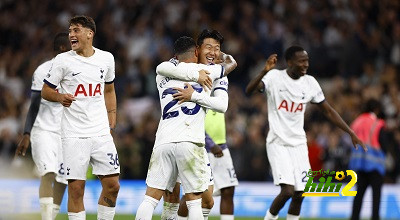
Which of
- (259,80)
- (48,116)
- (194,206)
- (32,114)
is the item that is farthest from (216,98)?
(48,116)

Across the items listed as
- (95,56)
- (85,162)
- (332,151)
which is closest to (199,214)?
(85,162)

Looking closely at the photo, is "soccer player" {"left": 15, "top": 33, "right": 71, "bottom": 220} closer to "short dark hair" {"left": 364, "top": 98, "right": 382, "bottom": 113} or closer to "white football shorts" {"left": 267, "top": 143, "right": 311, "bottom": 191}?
"white football shorts" {"left": 267, "top": 143, "right": 311, "bottom": 191}

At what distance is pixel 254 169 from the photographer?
66.5ft

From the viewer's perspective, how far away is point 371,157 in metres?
14.5

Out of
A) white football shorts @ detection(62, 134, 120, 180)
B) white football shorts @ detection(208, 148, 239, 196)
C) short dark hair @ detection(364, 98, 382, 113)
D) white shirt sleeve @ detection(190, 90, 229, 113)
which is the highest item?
short dark hair @ detection(364, 98, 382, 113)

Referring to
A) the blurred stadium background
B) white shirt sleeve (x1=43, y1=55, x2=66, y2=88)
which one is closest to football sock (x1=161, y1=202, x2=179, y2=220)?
white shirt sleeve (x1=43, y1=55, x2=66, y2=88)

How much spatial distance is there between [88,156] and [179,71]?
1612mm

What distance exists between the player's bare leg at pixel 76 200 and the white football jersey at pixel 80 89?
59 cm

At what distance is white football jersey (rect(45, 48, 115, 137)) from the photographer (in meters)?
10.4

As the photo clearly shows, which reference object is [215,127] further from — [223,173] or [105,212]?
[105,212]

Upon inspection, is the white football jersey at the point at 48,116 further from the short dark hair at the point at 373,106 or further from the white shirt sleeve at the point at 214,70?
the short dark hair at the point at 373,106

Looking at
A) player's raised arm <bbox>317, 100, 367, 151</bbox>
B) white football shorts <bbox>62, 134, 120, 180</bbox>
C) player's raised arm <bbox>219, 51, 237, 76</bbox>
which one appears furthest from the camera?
player's raised arm <bbox>317, 100, 367, 151</bbox>

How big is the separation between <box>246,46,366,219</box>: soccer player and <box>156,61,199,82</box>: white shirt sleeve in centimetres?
248

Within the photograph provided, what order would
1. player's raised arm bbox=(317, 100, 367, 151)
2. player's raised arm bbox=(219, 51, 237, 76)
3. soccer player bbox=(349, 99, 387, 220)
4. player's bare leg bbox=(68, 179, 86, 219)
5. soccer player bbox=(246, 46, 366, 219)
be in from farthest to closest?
soccer player bbox=(349, 99, 387, 220) < player's raised arm bbox=(317, 100, 367, 151) < soccer player bbox=(246, 46, 366, 219) < player's raised arm bbox=(219, 51, 237, 76) < player's bare leg bbox=(68, 179, 86, 219)
